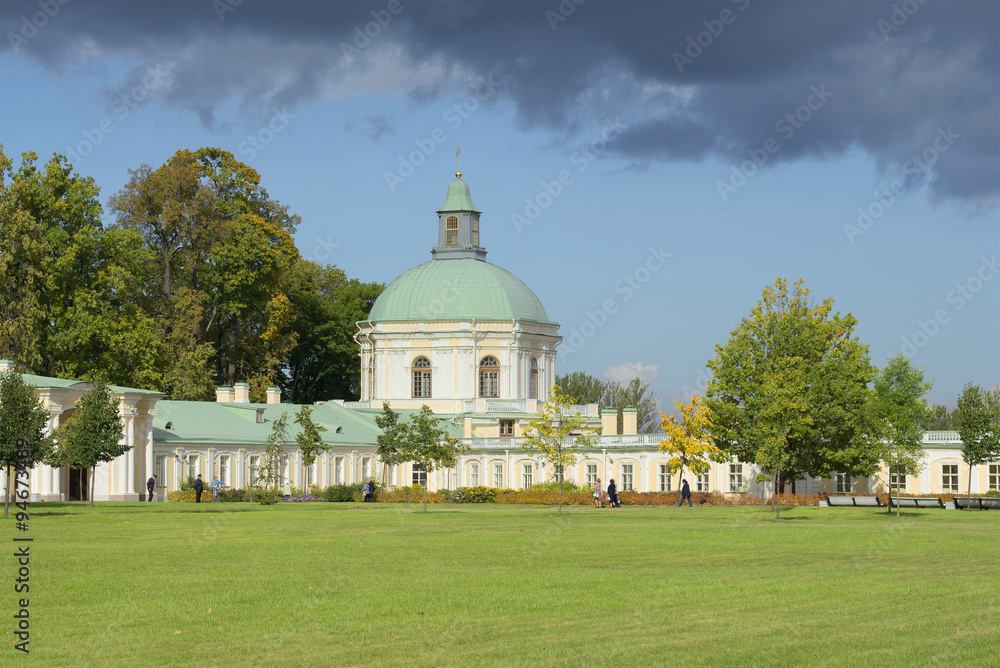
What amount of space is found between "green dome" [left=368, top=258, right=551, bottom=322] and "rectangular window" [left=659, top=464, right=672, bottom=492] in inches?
683

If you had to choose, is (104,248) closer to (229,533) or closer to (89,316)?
(89,316)

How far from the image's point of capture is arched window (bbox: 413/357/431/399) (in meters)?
83.1

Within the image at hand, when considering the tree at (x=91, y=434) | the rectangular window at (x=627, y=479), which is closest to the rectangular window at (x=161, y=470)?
the tree at (x=91, y=434)

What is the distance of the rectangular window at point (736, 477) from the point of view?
6612cm

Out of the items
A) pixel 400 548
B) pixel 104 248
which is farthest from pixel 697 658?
pixel 104 248

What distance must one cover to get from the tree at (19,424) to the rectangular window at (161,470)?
18.5m

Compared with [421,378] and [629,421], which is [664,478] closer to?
[629,421]

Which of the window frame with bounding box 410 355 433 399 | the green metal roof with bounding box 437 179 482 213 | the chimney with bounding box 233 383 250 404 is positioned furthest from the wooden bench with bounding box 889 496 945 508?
the green metal roof with bounding box 437 179 482 213

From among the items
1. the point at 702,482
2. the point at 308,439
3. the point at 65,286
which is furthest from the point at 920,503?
the point at 65,286

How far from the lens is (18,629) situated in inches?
595

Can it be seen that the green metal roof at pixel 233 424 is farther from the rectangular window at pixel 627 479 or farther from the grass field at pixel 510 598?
the grass field at pixel 510 598

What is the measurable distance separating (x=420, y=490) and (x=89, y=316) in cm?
1752

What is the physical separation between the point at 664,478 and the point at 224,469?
21.5 meters

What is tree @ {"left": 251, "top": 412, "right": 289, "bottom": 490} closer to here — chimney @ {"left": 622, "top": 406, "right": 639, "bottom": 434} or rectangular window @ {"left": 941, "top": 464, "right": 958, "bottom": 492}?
chimney @ {"left": 622, "top": 406, "right": 639, "bottom": 434}
